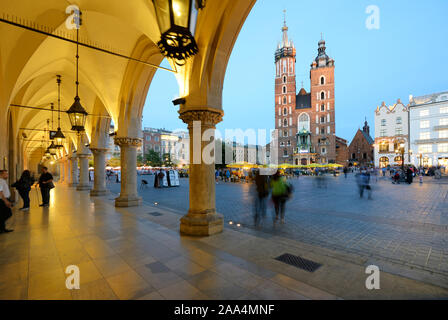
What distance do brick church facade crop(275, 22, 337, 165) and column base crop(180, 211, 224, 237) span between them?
50.4 metres

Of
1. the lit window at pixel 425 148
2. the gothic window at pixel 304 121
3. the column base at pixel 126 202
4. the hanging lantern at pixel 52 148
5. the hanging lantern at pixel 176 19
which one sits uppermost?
the gothic window at pixel 304 121

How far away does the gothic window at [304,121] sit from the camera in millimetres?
53391

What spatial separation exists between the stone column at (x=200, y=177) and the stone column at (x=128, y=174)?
4.36m

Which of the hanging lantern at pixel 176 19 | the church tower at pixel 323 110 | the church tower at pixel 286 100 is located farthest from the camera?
the church tower at pixel 286 100

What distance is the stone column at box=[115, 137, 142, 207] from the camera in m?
8.34

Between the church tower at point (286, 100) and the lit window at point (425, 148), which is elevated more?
the church tower at point (286, 100)

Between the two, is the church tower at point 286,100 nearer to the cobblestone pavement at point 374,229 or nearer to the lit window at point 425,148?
the lit window at point 425,148

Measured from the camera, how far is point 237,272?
10.2 feet

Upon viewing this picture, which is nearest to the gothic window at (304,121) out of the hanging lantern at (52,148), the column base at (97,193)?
the column base at (97,193)

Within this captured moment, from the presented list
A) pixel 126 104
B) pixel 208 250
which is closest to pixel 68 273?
pixel 208 250

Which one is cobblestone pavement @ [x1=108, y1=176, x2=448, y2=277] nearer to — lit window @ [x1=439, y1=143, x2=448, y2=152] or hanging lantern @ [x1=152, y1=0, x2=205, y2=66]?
hanging lantern @ [x1=152, y1=0, x2=205, y2=66]

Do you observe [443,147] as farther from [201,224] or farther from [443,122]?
[201,224]
